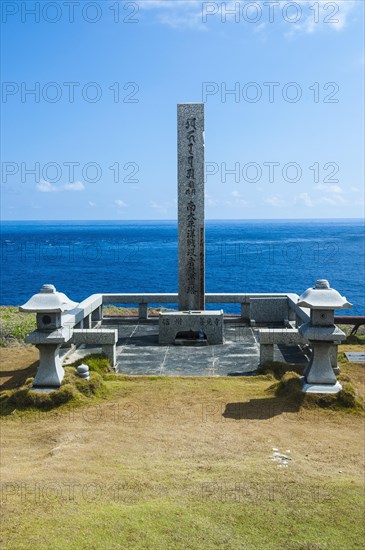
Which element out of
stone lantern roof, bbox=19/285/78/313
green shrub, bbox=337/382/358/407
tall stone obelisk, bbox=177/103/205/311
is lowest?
green shrub, bbox=337/382/358/407

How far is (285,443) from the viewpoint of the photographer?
8234 millimetres

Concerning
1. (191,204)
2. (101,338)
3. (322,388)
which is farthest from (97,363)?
(191,204)

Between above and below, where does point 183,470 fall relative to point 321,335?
below

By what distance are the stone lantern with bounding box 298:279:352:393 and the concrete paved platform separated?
2.03 metres

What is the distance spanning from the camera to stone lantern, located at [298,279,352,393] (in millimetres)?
9945

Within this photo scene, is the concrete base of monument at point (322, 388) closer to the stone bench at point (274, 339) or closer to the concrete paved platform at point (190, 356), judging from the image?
the stone bench at point (274, 339)

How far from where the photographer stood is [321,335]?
996 centimetres

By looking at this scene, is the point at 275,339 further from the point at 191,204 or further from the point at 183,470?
the point at 183,470

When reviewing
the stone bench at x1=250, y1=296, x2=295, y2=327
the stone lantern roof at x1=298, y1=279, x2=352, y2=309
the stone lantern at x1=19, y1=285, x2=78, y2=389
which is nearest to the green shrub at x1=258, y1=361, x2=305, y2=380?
the stone lantern roof at x1=298, y1=279, x2=352, y2=309

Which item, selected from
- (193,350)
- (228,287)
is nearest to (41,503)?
(193,350)

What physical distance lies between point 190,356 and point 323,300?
13.9 ft

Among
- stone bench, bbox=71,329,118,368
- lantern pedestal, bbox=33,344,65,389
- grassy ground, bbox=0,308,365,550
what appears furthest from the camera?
stone bench, bbox=71,329,118,368

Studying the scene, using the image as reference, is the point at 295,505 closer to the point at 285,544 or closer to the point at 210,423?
the point at 285,544

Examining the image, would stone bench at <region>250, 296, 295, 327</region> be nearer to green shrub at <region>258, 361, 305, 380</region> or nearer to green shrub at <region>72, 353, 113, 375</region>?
green shrub at <region>258, 361, 305, 380</region>
